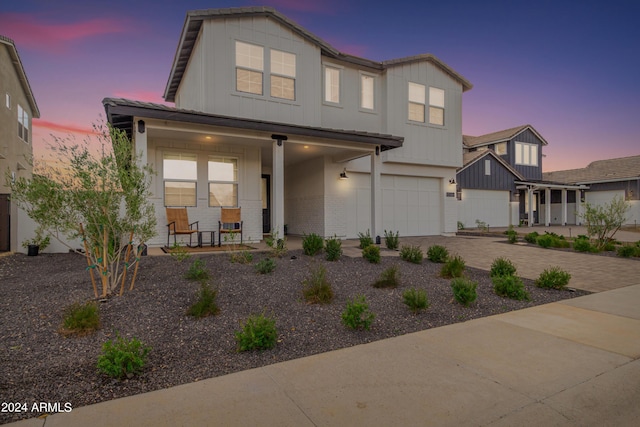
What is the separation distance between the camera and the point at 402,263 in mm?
7055

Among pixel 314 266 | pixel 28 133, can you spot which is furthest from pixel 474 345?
pixel 28 133

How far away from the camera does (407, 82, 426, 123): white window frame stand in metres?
12.5

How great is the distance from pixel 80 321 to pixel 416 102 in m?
12.2

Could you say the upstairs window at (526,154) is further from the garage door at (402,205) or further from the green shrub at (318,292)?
the green shrub at (318,292)

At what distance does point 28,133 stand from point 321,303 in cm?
2080

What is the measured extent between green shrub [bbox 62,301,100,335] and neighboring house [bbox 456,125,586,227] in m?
17.5

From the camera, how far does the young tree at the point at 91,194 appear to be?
4180 mm

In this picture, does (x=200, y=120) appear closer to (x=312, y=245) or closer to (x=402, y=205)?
(x=312, y=245)

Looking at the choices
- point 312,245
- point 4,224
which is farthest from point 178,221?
point 4,224

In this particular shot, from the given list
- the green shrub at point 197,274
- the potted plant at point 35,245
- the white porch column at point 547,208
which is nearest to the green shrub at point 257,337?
the green shrub at point 197,274

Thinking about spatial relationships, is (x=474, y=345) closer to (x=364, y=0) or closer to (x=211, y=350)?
(x=211, y=350)

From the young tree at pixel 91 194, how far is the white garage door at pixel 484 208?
1692cm

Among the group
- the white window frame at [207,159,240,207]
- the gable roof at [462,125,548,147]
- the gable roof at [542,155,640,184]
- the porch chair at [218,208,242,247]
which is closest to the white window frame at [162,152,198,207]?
the white window frame at [207,159,240,207]

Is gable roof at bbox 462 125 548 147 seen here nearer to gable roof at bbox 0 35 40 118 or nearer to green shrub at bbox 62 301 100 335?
green shrub at bbox 62 301 100 335
